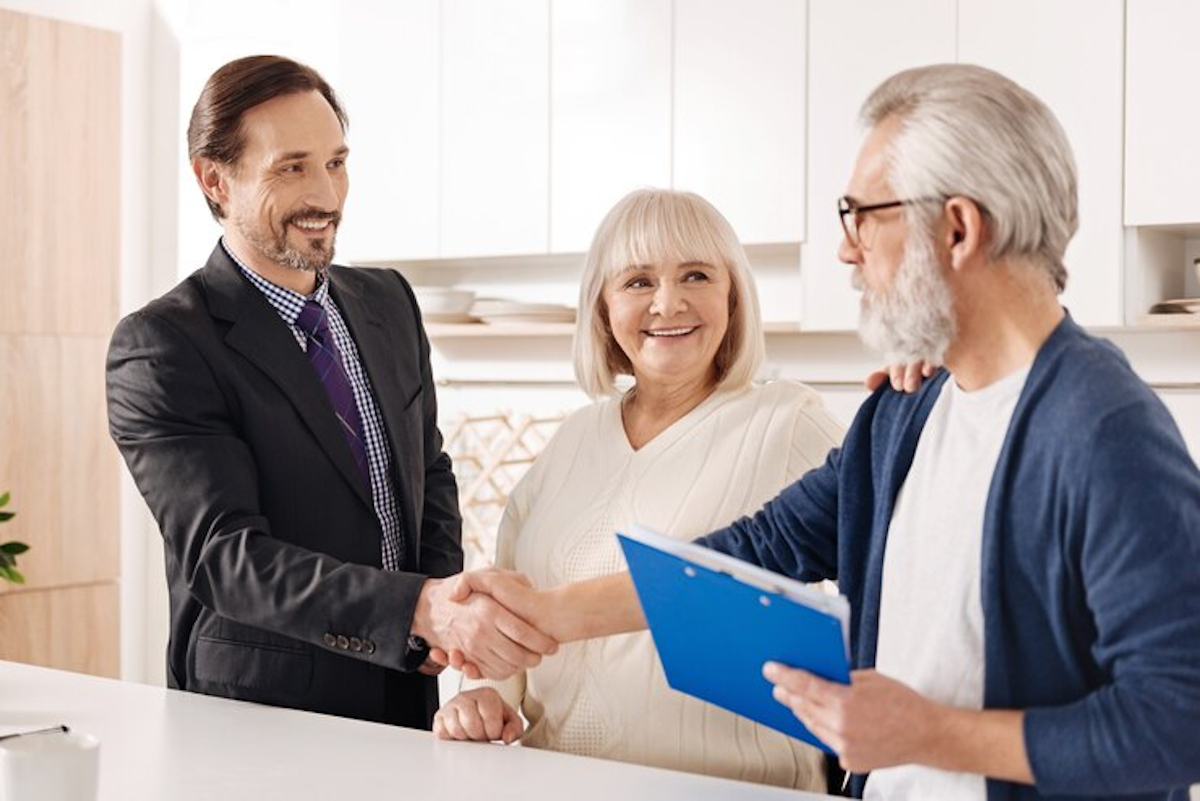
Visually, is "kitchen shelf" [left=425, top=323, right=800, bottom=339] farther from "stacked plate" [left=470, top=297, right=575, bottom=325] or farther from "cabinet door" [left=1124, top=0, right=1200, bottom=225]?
"cabinet door" [left=1124, top=0, right=1200, bottom=225]

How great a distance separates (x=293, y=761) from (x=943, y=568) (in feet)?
2.64

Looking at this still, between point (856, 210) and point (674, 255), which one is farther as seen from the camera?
point (674, 255)

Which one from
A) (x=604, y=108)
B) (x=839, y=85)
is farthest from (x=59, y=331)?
(x=839, y=85)

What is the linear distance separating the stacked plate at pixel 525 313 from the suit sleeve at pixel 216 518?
2.38 metres

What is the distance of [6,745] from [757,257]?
134 inches

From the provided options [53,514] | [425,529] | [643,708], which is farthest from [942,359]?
[53,514]

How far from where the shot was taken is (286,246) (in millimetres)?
2396

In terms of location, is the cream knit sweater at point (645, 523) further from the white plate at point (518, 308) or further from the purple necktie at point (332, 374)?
the white plate at point (518, 308)

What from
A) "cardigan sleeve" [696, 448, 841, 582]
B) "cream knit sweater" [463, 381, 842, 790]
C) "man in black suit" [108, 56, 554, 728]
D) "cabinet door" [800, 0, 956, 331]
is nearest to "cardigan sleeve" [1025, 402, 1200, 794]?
"cardigan sleeve" [696, 448, 841, 582]

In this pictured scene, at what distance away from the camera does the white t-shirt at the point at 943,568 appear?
58.9 inches

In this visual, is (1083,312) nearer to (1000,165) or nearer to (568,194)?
(568,194)

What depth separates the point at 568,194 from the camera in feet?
14.9

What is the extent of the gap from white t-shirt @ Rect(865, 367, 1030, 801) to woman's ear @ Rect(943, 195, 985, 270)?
0.13m

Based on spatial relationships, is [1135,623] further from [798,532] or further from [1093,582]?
[798,532]
